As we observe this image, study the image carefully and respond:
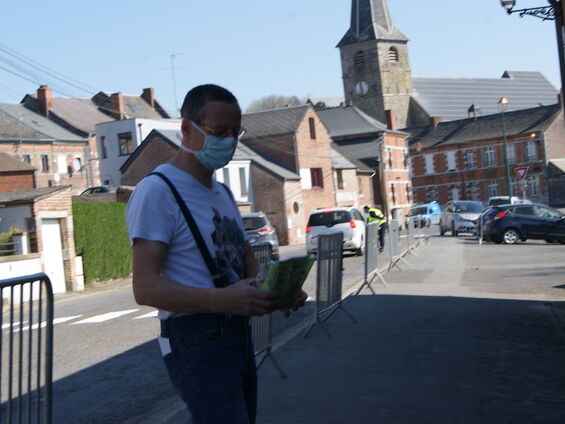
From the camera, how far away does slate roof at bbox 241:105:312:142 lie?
213 feet

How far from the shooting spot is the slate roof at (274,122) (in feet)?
213

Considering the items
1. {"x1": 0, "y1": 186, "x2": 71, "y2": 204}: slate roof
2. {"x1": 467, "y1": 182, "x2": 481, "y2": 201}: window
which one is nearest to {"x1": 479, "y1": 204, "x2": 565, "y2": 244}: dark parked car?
{"x1": 0, "y1": 186, "x2": 71, "y2": 204}: slate roof

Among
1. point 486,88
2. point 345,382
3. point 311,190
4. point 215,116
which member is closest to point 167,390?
point 345,382

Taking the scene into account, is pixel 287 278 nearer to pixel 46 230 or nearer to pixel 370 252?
pixel 370 252

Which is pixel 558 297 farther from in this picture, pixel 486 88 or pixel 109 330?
pixel 486 88

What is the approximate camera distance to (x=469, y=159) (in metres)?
95.6

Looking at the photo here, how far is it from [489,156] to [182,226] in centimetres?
9376

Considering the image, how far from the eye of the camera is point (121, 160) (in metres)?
67.4

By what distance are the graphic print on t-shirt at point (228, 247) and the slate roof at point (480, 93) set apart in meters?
106

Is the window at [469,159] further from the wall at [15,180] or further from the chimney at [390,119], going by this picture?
the wall at [15,180]

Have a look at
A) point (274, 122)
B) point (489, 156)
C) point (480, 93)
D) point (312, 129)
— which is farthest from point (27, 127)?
point (480, 93)

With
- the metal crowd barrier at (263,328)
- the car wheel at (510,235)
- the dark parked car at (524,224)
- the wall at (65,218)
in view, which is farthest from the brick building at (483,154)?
the metal crowd barrier at (263,328)

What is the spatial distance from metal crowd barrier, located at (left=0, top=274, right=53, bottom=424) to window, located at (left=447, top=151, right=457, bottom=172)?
94602mm

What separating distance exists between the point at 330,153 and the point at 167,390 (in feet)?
203
